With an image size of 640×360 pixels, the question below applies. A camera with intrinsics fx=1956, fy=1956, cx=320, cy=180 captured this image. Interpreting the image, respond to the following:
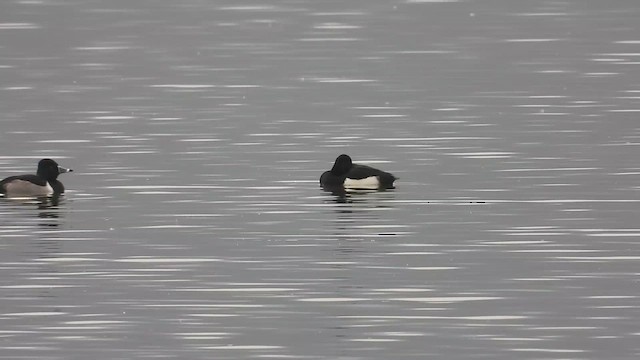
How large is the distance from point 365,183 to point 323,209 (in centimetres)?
187

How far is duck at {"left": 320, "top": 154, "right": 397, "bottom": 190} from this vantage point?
22.4 metres

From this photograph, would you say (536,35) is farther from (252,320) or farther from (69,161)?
(252,320)

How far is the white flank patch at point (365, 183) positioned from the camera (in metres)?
22.5

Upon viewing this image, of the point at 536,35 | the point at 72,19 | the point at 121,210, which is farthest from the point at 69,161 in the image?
the point at 72,19

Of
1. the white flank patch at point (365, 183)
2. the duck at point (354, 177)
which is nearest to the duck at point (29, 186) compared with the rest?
the duck at point (354, 177)

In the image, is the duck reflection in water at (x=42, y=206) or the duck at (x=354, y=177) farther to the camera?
the duck at (x=354, y=177)

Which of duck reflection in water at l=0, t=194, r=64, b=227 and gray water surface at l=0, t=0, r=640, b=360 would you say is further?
duck reflection in water at l=0, t=194, r=64, b=227

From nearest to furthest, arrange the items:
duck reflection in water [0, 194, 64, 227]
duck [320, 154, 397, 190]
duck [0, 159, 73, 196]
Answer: duck reflection in water [0, 194, 64, 227] → duck [0, 159, 73, 196] → duck [320, 154, 397, 190]

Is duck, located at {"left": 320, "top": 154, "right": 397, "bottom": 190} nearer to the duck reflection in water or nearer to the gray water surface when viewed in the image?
the gray water surface

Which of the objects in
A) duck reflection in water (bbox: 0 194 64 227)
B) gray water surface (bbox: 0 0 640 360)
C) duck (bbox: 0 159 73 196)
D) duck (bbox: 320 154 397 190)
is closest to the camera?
gray water surface (bbox: 0 0 640 360)

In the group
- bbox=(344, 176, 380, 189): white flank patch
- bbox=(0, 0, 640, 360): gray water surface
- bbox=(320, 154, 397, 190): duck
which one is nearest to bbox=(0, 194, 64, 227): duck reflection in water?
bbox=(0, 0, 640, 360): gray water surface

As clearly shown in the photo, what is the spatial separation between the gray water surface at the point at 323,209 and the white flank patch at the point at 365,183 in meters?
0.28

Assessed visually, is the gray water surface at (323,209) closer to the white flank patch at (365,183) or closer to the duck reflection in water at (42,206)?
the duck reflection in water at (42,206)

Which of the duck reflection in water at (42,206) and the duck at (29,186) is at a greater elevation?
the duck at (29,186)
